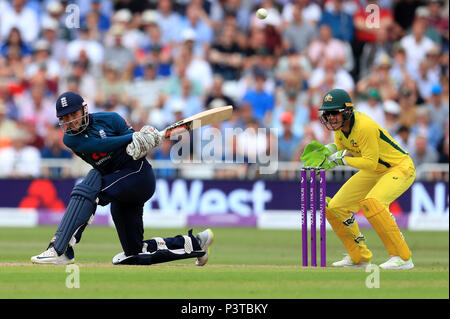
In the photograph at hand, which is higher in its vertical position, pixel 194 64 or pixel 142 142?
pixel 194 64

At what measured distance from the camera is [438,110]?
14.7 meters

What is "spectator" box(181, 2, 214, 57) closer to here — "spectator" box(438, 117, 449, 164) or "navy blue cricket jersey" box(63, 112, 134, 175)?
"spectator" box(438, 117, 449, 164)

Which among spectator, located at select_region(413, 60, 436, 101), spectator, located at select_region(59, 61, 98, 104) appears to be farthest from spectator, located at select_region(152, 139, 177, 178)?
spectator, located at select_region(413, 60, 436, 101)

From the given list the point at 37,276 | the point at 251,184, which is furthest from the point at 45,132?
the point at 37,276

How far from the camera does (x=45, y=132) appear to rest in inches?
578

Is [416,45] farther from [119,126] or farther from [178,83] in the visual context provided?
[119,126]

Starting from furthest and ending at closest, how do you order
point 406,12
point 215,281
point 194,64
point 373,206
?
1. point 406,12
2. point 194,64
3. point 373,206
4. point 215,281

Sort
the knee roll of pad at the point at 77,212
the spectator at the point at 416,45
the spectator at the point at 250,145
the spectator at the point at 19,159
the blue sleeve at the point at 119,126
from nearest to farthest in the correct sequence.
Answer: the knee roll of pad at the point at 77,212
the blue sleeve at the point at 119,126
the spectator at the point at 250,145
the spectator at the point at 19,159
the spectator at the point at 416,45

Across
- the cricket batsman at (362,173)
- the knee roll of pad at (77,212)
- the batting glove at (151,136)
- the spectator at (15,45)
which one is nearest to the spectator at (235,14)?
the spectator at (15,45)

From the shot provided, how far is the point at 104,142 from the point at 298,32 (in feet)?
29.8

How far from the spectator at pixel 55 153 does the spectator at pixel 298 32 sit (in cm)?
423

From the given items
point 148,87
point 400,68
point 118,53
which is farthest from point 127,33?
point 400,68

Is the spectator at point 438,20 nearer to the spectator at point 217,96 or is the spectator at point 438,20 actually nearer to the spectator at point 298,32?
the spectator at point 298,32

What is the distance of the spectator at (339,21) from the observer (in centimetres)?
1593
